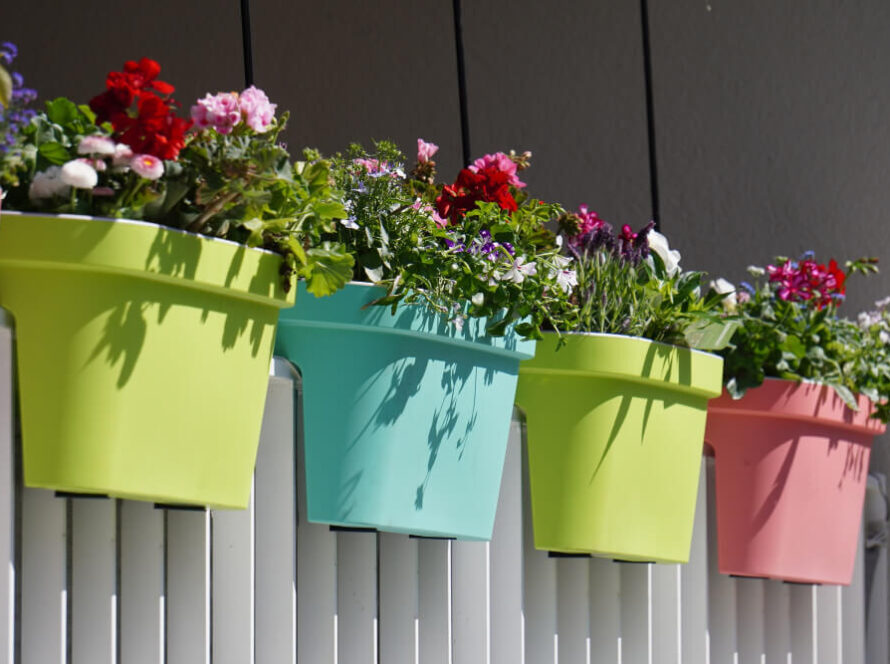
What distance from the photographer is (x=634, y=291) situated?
187 cm

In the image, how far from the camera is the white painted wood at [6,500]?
1.32 m

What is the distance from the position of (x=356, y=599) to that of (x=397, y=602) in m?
0.07

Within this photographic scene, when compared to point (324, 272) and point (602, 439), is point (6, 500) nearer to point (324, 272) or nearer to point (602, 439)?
point (324, 272)

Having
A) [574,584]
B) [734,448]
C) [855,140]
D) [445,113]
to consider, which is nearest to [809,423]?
[734,448]

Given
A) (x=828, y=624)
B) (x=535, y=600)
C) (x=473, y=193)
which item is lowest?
(x=828, y=624)

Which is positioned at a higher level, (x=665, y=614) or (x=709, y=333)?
(x=709, y=333)

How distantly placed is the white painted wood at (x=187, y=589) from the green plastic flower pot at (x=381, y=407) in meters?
0.14

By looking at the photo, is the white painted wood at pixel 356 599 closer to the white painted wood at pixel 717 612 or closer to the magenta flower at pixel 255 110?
the magenta flower at pixel 255 110

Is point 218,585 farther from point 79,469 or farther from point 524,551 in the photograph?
point 524,551

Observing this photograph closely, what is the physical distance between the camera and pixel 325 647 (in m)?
1.66

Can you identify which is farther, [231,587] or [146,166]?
[231,587]

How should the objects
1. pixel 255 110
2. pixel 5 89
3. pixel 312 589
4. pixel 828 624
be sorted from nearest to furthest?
pixel 5 89 < pixel 255 110 < pixel 312 589 < pixel 828 624

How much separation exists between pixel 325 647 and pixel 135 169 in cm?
67

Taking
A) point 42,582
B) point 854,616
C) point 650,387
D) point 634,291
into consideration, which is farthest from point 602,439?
point 854,616
